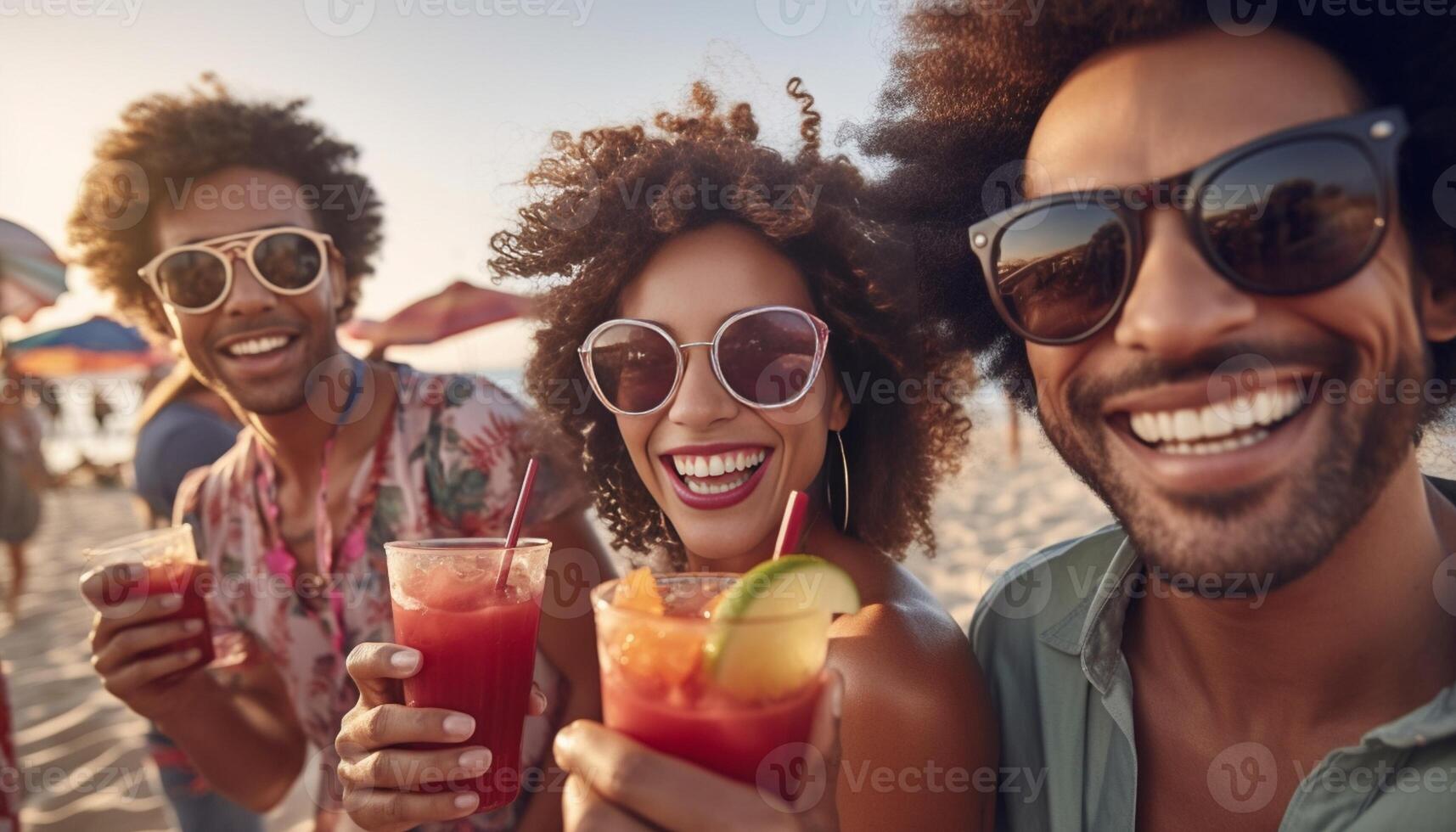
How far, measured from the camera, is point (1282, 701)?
175 centimetres

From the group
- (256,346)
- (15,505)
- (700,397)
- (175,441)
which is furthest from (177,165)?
(15,505)

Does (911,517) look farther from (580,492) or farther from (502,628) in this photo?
(502,628)

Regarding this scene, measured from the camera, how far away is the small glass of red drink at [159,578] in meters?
2.48

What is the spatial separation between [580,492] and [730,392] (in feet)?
3.07

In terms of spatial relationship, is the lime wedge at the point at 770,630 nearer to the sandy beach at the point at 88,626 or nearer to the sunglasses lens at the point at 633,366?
the sunglasses lens at the point at 633,366

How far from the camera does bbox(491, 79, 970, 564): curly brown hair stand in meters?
2.34

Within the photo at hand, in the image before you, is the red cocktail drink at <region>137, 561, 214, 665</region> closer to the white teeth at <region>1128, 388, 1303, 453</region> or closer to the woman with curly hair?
the woman with curly hair

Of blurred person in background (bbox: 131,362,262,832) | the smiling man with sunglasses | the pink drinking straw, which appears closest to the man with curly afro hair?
blurred person in background (bbox: 131,362,262,832)

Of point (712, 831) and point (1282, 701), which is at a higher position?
point (712, 831)

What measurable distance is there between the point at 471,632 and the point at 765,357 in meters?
0.95

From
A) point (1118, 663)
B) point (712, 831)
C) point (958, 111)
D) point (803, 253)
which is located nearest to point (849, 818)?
point (712, 831)

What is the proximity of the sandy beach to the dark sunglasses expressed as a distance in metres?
0.93

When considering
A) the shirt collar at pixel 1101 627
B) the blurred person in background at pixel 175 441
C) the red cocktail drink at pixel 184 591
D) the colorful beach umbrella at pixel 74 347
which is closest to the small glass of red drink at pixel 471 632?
the red cocktail drink at pixel 184 591


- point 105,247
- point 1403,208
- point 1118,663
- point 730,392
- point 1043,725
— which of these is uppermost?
point 105,247
